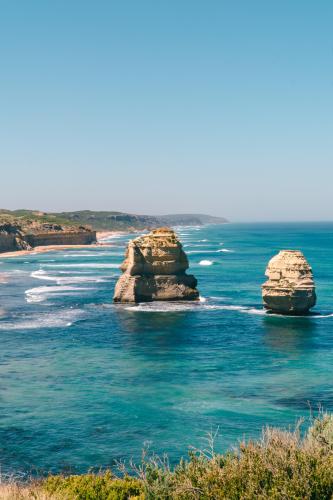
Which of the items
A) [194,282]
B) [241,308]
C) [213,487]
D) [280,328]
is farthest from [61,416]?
[194,282]

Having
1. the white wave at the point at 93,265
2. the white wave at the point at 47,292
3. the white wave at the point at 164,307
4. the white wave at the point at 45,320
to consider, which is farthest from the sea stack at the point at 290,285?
the white wave at the point at 93,265

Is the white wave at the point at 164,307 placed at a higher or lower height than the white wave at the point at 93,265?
lower

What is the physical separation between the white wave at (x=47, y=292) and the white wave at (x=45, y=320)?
422 inches

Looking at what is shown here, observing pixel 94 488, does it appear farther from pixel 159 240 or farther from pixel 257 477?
pixel 159 240

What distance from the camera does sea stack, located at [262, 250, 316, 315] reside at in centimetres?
5978

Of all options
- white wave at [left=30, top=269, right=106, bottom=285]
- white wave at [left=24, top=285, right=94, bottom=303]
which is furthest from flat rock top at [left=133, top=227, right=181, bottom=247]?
white wave at [left=30, top=269, right=106, bottom=285]

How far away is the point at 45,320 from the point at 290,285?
25.7m

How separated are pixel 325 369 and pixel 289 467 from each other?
2647cm

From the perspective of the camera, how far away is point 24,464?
26969 millimetres

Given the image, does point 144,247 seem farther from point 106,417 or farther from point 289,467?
point 289,467

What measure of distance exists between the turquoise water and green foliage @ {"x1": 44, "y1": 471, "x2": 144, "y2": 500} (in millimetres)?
6115

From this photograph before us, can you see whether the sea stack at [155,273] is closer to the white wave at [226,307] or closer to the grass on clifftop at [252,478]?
the white wave at [226,307]

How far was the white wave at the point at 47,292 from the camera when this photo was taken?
7706 cm

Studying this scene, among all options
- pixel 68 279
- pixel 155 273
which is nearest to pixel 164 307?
pixel 155 273
